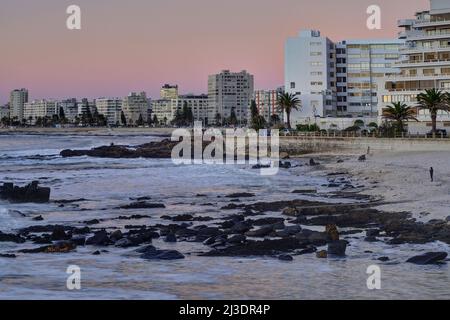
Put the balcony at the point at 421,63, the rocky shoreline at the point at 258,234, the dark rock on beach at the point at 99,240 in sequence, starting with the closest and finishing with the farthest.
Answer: the rocky shoreline at the point at 258,234 → the dark rock on beach at the point at 99,240 → the balcony at the point at 421,63

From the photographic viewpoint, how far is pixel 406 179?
42656mm

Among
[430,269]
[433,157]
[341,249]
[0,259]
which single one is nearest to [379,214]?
[341,249]

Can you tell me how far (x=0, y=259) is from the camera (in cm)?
2248

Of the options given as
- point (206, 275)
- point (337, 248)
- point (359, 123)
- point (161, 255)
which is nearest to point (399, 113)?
point (359, 123)

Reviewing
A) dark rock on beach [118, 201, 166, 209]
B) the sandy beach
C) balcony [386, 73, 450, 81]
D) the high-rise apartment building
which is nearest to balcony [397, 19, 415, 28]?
the high-rise apartment building

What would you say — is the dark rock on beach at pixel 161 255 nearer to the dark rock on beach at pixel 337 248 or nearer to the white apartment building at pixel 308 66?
the dark rock on beach at pixel 337 248

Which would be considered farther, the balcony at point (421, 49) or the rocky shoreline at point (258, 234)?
the balcony at point (421, 49)

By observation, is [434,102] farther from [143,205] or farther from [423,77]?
[143,205]

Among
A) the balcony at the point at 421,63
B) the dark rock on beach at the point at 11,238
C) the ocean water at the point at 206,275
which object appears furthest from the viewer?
the balcony at the point at 421,63

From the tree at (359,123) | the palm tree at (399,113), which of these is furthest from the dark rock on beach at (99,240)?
the tree at (359,123)

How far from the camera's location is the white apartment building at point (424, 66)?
82500 mm

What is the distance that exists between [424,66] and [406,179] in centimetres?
4504

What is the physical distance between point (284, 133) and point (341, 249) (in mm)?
70744

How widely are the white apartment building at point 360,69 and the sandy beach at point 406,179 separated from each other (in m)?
59.1
